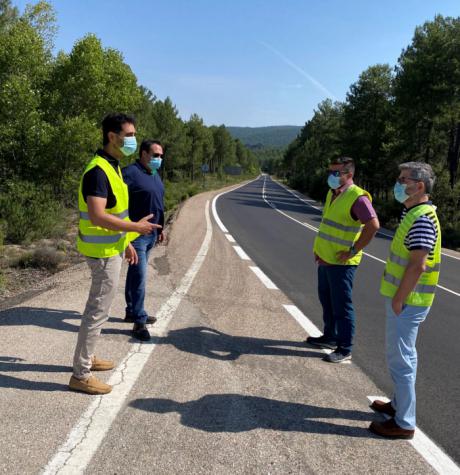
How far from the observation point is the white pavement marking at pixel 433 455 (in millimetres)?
2711

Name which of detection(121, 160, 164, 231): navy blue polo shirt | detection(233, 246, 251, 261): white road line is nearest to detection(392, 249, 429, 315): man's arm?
detection(121, 160, 164, 231): navy blue polo shirt

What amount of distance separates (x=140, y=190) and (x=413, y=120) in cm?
3021

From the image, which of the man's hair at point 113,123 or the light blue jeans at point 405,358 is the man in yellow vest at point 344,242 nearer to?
the light blue jeans at point 405,358

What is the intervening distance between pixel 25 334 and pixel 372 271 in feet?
25.0

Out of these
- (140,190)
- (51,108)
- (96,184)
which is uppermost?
(51,108)

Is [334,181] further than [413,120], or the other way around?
[413,120]

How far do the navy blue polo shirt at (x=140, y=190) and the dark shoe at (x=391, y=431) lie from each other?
10.3 ft

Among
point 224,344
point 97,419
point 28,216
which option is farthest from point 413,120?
point 97,419

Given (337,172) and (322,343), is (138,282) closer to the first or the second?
(322,343)

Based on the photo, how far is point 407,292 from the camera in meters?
2.94

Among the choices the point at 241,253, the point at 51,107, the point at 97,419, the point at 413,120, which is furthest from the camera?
the point at 413,120

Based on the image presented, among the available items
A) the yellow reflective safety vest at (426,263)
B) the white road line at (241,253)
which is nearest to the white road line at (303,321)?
the yellow reflective safety vest at (426,263)

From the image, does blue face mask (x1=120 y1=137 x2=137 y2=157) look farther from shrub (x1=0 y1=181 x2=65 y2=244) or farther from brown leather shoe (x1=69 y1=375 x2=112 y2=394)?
shrub (x1=0 y1=181 x2=65 y2=244)

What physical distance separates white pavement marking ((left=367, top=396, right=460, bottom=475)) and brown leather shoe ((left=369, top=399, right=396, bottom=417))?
0.21 meters
